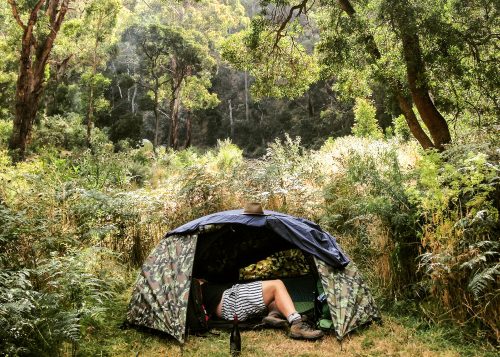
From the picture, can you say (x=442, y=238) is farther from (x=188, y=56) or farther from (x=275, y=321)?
(x=188, y=56)

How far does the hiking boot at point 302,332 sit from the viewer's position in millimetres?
4465

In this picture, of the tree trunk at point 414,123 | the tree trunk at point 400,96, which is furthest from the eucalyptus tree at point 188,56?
the tree trunk at point 414,123

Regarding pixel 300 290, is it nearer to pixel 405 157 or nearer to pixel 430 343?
pixel 430 343

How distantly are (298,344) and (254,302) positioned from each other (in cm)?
75

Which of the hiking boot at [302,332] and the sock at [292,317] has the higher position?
the sock at [292,317]

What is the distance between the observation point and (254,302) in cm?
497

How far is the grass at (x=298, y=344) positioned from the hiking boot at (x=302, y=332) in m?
0.05

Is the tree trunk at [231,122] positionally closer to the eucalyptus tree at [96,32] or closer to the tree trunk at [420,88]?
the eucalyptus tree at [96,32]

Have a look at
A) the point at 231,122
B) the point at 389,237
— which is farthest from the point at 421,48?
the point at 231,122

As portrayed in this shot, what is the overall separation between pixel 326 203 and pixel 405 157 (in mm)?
3270

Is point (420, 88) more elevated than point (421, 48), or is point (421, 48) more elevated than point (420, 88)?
point (421, 48)

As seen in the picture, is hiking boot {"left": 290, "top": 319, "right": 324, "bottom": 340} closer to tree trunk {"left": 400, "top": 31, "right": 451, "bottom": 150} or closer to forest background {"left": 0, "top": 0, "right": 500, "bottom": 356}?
forest background {"left": 0, "top": 0, "right": 500, "bottom": 356}

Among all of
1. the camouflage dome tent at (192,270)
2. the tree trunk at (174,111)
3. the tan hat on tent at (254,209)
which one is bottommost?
the camouflage dome tent at (192,270)

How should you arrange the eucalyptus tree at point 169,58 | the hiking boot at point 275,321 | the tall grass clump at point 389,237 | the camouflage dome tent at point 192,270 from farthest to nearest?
the eucalyptus tree at point 169,58 < the tall grass clump at point 389,237 < the hiking boot at point 275,321 < the camouflage dome tent at point 192,270
